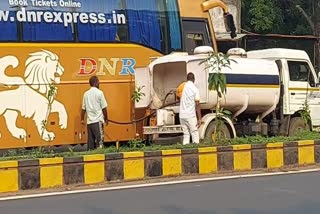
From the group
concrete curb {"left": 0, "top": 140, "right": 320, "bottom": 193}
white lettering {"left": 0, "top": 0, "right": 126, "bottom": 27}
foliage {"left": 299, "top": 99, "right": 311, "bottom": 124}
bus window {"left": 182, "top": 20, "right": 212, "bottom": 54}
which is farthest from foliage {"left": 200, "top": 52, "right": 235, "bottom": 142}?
foliage {"left": 299, "top": 99, "right": 311, "bottom": 124}

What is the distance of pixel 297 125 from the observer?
15.4m

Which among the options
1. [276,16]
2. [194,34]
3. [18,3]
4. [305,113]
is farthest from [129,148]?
[276,16]

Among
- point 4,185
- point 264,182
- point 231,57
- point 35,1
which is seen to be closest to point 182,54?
point 231,57

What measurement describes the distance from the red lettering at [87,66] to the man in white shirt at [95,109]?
678mm

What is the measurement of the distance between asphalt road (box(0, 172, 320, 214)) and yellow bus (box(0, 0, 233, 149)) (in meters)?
4.04

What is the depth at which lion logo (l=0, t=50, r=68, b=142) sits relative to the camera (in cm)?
1257

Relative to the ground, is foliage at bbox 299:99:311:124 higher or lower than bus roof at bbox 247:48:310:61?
lower

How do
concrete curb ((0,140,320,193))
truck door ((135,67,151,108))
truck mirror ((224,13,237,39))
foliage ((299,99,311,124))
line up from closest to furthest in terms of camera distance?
concrete curb ((0,140,320,193)) < truck door ((135,67,151,108)) < foliage ((299,99,311,124)) < truck mirror ((224,13,237,39))

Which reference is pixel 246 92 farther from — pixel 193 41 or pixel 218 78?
pixel 193 41

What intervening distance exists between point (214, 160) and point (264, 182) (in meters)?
1.35

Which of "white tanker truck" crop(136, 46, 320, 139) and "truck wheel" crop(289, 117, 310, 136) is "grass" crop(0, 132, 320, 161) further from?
Answer: "truck wheel" crop(289, 117, 310, 136)

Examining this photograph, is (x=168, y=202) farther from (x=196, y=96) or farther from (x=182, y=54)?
(x=182, y=54)

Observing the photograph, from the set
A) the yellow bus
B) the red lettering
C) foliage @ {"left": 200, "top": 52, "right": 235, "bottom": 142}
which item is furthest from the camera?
the red lettering

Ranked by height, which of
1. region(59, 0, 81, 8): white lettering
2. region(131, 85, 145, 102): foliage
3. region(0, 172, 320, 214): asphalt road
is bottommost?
region(0, 172, 320, 214): asphalt road
